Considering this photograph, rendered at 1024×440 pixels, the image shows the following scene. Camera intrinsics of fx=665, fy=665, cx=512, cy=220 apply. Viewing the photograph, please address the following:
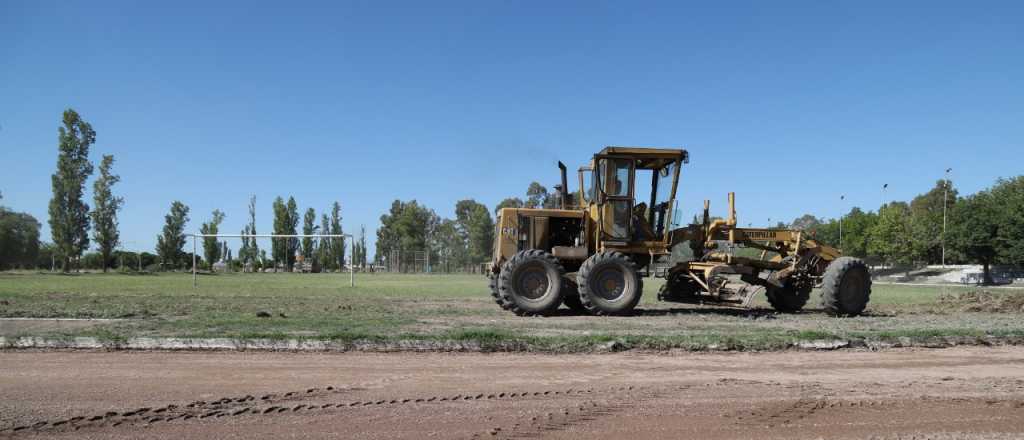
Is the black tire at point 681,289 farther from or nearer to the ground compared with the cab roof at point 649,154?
nearer to the ground

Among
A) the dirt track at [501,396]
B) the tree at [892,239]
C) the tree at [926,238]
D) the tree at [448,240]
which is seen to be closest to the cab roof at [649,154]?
the dirt track at [501,396]

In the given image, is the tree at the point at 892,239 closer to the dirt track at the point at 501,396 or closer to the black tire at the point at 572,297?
the black tire at the point at 572,297

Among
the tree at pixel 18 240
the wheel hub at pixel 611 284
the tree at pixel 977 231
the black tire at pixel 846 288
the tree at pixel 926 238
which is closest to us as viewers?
the wheel hub at pixel 611 284

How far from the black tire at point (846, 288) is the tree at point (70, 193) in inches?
2652

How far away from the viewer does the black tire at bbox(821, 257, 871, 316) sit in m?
14.1

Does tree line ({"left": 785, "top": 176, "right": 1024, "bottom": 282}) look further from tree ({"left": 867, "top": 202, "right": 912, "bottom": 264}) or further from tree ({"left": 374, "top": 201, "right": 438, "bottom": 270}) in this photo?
tree ({"left": 374, "top": 201, "right": 438, "bottom": 270})

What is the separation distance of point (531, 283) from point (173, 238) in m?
76.0

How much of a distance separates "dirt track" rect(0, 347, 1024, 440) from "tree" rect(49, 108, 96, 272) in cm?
6501

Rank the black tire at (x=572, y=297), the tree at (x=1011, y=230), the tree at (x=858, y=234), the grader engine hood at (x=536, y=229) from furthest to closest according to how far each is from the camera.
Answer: the tree at (x=858, y=234)
the tree at (x=1011, y=230)
the grader engine hood at (x=536, y=229)
the black tire at (x=572, y=297)

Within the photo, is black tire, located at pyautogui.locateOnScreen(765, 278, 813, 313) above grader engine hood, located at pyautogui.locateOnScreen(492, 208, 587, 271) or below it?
below

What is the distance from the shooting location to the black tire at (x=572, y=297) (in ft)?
46.9

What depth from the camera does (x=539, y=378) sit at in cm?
662

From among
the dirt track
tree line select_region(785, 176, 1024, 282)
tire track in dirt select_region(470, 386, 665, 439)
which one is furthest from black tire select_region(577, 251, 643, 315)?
tree line select_region(785, 176, 1024, 282)

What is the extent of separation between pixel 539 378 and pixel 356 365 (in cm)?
209
